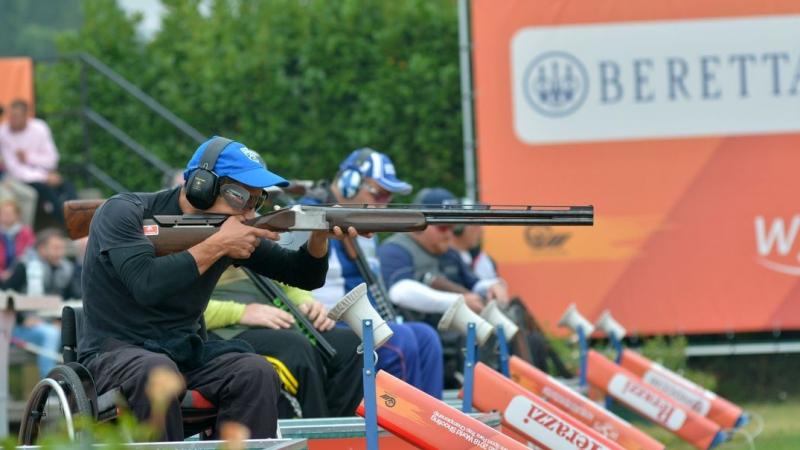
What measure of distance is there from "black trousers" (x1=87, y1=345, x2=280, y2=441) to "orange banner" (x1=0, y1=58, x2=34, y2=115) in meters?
9.75

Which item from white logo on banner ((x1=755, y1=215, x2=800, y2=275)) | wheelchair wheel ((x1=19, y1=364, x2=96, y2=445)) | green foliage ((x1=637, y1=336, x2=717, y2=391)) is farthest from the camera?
white logo on banner ((x1=755, y1=215, x2=800, y2=275))

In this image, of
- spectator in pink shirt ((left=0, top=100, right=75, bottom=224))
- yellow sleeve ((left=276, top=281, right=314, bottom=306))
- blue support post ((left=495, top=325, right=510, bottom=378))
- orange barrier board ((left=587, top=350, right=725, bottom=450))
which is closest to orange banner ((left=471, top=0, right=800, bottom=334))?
orange barrier board ((left=587, top=350, right=725, bottom=450))

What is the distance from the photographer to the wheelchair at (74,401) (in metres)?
5.65

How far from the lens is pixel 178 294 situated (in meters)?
6.10

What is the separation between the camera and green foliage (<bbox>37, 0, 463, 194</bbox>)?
14.6 m

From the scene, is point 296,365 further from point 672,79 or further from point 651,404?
point 672,79

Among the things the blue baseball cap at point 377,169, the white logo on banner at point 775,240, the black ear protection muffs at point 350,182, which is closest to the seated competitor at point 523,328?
the blue baseball cap at point 377,169

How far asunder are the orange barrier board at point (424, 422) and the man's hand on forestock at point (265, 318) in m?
1.56

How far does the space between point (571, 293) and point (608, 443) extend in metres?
5.96

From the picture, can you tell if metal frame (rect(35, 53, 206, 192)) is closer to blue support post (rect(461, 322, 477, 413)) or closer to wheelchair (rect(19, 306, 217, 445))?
blue support post (rect(461, 322, 477, 413))

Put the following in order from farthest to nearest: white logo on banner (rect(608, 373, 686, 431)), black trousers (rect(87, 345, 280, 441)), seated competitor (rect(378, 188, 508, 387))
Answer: white logo on banner (rect(608, 373, 686, 431)), seated competitor (rect(378, 188, 508, 387)), black trousers (rect(87, 345, 280, 441))

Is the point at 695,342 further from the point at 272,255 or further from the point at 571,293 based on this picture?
the point at 272,255

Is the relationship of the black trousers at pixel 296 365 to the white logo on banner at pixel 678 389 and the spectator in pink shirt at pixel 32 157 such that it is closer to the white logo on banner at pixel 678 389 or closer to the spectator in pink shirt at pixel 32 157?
the white logo on banner at pixel 678 389

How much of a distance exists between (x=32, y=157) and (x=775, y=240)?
22.1ft
